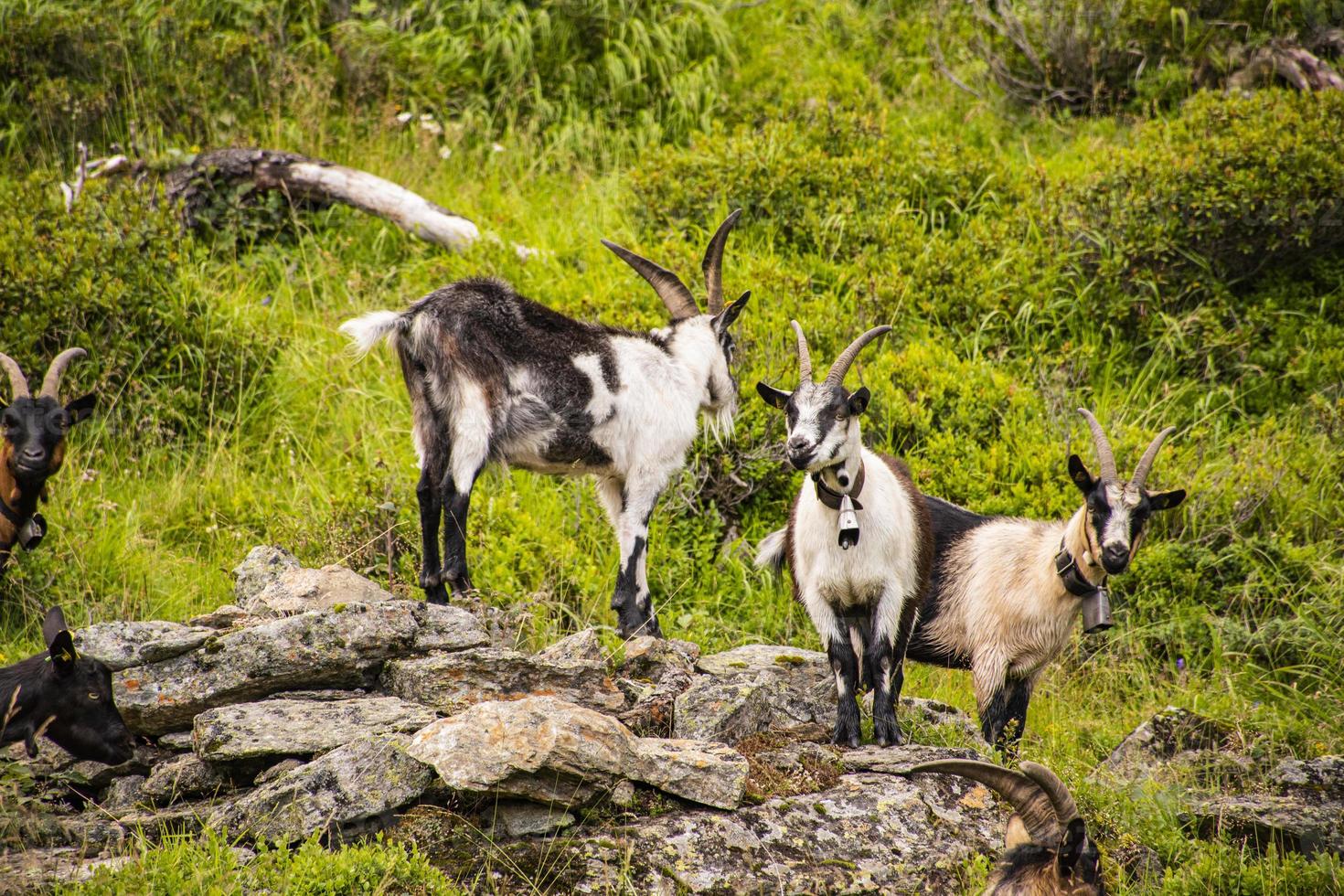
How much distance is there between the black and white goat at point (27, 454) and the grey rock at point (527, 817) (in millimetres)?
3332

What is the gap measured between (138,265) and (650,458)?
4.37 metres

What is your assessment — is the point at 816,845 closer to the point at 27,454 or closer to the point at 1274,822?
the point at 1274,822

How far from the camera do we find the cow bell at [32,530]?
20.8ft

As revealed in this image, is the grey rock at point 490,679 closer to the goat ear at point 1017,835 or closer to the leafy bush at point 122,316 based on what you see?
the goat ear at point 1017,835

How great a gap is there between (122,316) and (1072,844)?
6980 millimetres

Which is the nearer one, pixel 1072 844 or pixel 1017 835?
pixel 1072 844

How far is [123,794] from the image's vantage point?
4715 mm

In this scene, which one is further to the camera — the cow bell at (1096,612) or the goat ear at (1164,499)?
the cow bell at (1096,612)

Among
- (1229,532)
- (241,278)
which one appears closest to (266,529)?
(241,278)

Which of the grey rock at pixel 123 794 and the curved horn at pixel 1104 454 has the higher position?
the curved horn at pixel 1104 454

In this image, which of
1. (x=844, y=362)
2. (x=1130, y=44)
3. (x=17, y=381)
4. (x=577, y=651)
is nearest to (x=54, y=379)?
(x=17, y=381)

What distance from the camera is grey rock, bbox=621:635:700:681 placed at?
5648 mm

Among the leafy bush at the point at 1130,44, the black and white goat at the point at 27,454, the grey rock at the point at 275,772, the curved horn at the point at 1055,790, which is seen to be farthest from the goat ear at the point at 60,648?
the leafy bush at the point at 1130,44

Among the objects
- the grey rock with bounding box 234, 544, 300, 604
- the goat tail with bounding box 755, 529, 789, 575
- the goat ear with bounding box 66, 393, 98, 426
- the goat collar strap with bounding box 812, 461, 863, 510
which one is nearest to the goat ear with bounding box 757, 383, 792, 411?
the goat collar strap with bounding box 812, 461, 863, 510
